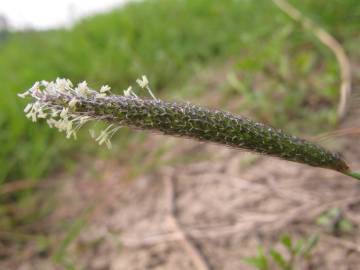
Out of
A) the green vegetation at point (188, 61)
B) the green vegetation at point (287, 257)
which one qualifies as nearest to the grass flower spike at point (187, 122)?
the green vegetation at point (287, 257)

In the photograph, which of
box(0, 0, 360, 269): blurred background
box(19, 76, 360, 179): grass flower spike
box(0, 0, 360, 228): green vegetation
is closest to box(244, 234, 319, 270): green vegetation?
box(0, 0, 360, 269): blurred background

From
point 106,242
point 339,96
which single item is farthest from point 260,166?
point 106,242

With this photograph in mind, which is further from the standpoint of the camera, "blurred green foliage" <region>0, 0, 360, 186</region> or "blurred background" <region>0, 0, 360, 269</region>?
"blurred green foliage" <region>0, 0, 360, 186</region>

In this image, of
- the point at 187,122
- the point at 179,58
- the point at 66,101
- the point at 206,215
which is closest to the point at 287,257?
the point at 206,215

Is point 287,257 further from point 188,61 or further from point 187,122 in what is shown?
point 188,61

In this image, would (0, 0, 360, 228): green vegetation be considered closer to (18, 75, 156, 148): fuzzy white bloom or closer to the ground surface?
the ground surface

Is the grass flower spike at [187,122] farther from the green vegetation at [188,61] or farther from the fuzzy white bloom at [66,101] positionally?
the green vegetation at [188,61]

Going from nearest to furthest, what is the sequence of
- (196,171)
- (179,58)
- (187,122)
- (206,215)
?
(187,122), (206,215), (196,171), (179,58)
